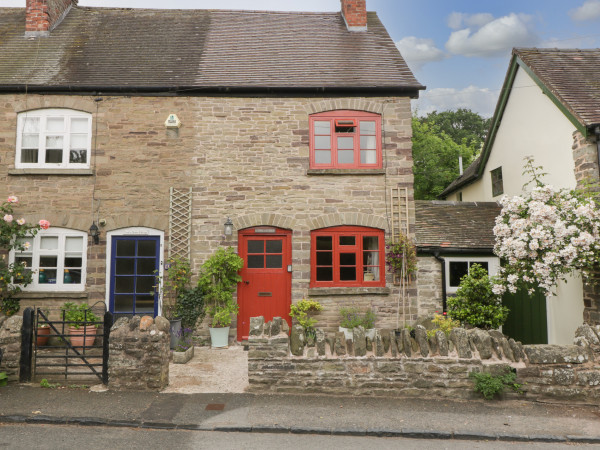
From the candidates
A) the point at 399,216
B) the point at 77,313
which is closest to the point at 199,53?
the point at 399,216

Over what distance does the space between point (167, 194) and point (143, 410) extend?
5.54m

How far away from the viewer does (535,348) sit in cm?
623

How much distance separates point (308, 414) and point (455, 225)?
24.2ft

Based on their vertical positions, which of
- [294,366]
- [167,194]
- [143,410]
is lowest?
[143,410]

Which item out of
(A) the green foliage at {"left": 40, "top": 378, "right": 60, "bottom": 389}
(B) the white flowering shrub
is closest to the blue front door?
(A) the green foliage at {"left": 40, "top": 378, "right": 60, "bottom": 389}

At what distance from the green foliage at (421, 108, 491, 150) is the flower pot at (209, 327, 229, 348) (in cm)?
3305

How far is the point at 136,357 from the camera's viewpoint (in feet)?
21.2

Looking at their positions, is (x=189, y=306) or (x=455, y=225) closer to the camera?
(x=189, y=306)

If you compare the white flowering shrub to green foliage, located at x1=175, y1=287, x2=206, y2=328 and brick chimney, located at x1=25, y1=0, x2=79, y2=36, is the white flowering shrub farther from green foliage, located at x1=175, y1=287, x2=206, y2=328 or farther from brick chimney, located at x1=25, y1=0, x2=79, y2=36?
brick chimney, located at x1=25, y1=0, x2=79, y2=36

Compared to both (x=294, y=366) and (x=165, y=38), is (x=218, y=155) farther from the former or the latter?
(x=294, y=366)

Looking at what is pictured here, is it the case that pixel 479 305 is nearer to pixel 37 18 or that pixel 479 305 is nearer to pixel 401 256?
pixel 401 256

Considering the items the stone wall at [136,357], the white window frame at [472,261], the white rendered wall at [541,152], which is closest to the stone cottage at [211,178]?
the white window frame at [472,261]

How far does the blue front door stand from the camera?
10102 mm

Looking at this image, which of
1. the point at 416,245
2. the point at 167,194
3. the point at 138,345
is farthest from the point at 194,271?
the point at 416,245
